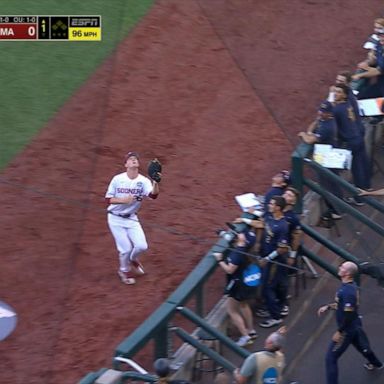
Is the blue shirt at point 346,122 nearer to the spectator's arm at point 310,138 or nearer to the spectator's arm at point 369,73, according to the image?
the spectator's arm at point 310,138

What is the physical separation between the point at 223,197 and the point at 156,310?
3.03 m

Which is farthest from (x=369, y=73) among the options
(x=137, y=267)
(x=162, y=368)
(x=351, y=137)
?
(x=162, y=368)

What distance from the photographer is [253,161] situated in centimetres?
1459

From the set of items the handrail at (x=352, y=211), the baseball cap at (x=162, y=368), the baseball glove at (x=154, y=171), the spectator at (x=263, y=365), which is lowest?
the spectator at (x=263, y=365)

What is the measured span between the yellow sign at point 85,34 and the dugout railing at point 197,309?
215 inches

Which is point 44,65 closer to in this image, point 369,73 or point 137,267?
point 369,73

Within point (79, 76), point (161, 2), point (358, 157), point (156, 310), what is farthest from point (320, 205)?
point (161, 2)

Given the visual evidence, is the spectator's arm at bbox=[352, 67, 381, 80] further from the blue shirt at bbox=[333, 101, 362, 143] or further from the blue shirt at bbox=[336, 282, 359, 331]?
the blue shirt at bbox=[336, 282, 359, 331]

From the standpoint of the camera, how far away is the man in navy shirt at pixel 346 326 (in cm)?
1060

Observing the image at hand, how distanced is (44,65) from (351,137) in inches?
200

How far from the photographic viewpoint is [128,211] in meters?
12.0

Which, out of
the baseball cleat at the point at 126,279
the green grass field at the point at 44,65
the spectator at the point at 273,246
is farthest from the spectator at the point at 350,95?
the green grass field at the point at 44,65

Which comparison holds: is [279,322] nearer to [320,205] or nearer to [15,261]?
[320,205]

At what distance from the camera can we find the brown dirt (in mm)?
11828
